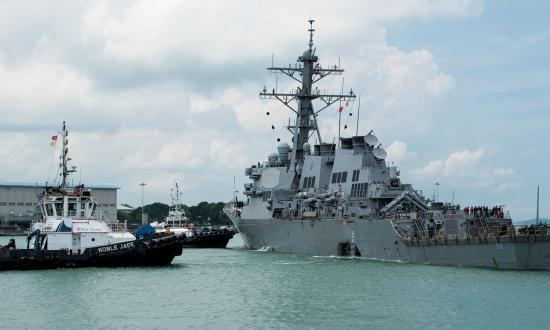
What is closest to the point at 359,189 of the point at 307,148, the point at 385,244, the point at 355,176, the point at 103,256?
the point at 355,176

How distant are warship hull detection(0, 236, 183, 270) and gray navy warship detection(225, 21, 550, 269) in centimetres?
1038

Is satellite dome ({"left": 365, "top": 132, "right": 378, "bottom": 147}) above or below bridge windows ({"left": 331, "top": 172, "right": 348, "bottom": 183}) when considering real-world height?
above

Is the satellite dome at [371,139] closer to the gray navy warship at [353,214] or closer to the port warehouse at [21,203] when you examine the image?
the gray navy warship at [353,214]

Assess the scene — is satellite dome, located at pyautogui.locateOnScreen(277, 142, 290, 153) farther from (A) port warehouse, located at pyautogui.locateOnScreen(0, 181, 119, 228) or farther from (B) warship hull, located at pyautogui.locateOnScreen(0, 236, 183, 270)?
(A) port warehouse, located at pyautogui.locateOnScreen(0, 181, 119, 228)

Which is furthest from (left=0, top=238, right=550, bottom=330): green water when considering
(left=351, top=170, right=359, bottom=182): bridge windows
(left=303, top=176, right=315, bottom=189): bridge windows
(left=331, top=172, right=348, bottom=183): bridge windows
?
(left=303, top=176, right=315, bottom=189): bridge windows

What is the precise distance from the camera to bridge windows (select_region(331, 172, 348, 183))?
171 ft

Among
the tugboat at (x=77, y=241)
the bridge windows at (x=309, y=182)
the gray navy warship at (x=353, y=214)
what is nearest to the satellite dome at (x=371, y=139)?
the gray navy warship at (x=353, y=214)

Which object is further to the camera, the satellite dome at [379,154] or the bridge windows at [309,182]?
the bridge windows at [309,182]

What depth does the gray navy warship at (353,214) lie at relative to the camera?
130 feet

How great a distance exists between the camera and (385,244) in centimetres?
4500

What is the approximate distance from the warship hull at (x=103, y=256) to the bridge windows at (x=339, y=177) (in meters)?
12.9

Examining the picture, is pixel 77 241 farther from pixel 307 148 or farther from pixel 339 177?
pixel 307 148

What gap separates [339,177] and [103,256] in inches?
655

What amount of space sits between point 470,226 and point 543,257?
6563 mm
